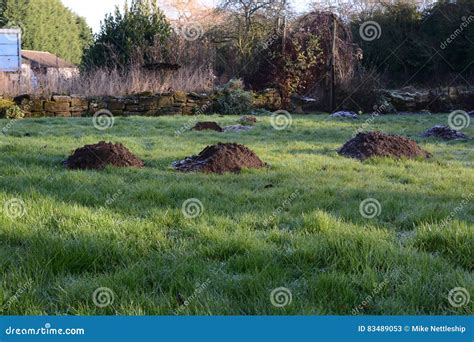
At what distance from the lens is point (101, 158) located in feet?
20.0

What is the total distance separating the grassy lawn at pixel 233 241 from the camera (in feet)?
8.10

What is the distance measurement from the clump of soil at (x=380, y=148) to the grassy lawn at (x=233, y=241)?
121 centimetres

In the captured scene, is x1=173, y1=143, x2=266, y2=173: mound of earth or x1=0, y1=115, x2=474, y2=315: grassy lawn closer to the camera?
x1=0, y1=115, x2=474, y2=315: grassy lawn

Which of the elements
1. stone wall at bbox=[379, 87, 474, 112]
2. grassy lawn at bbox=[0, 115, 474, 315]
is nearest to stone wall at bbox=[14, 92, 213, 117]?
stone wall at bbox=[379, 87, 474, 112]

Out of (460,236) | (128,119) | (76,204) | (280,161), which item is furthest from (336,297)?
(128,119)

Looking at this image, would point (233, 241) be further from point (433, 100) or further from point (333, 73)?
point (433, 100)

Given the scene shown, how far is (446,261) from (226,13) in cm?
2296

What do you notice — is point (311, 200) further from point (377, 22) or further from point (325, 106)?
point (377, 22)

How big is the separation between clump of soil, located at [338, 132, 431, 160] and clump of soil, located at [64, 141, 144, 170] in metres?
3.46

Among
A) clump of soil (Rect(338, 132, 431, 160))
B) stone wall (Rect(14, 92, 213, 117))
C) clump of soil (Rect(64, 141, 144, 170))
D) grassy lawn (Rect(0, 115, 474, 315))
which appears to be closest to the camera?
grassy lawn (Rect(0, 115, 474, 315))

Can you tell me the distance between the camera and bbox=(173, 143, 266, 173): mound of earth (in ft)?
19.7

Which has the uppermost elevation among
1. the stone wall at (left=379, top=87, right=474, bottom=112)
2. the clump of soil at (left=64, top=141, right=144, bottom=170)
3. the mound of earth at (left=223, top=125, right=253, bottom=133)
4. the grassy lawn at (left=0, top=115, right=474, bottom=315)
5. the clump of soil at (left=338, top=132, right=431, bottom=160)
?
the stone wall at (left=379, top=87, right=474, bottom=112)

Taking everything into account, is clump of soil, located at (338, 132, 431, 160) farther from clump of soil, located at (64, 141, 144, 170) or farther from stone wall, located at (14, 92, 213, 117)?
stone wall, located at (14, 92, 213, 117)

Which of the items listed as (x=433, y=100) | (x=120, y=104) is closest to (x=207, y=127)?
(x=120, y=104)
